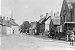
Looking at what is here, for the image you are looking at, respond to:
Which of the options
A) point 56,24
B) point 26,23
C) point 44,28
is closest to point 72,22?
point 56,24

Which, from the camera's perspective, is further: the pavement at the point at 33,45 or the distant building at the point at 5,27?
the distant building at the point at 5,27

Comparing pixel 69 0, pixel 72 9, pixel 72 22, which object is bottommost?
pixel 72 22

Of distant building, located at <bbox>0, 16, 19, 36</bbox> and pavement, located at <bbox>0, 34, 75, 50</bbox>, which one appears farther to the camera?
distant building, located at <bbox>0, 16, 19, 36</bbox>

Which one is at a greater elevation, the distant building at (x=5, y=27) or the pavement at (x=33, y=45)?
the distant building at (x=5, y=27)

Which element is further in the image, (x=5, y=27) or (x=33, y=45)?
(x=5, y=27)

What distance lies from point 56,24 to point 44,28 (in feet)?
42.6

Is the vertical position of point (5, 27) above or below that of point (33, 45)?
above

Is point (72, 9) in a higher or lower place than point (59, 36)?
higher

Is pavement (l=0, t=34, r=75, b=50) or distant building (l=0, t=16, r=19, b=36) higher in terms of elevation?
distant building (l=0, t=16, r=19, b=36)

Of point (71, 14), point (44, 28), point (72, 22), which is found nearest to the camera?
point (72, 22)

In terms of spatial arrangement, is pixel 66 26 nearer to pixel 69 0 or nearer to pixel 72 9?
pixel 72 9

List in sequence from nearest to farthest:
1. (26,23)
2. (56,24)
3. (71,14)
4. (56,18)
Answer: (71,14), (56,24), (56,18), (26,23)

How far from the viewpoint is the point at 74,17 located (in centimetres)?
4112

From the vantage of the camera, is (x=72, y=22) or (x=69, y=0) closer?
(x=72, y=22)
